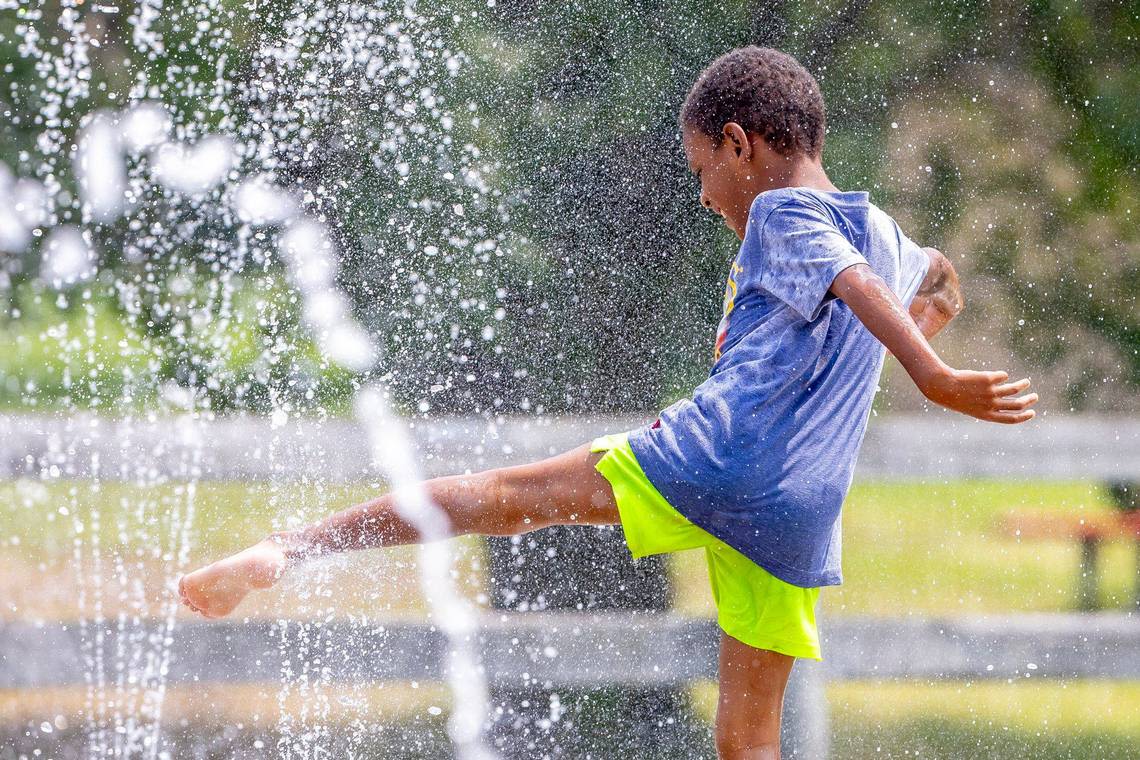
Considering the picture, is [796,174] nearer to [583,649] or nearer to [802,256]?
[802,256]

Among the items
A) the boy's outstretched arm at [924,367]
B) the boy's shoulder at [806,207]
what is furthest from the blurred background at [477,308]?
the boy's outstretched arm at [924,367]

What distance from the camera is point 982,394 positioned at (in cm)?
151

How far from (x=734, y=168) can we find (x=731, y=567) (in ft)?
2.11

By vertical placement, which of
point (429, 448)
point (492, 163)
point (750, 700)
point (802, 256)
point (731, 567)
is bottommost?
point (750, 700)

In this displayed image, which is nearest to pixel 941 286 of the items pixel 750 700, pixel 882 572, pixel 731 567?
pixel 731 567

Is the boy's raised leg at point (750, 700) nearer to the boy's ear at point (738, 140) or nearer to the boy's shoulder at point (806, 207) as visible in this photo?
the boy's shoulder at point (806, 207)

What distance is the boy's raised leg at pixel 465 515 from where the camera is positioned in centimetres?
177

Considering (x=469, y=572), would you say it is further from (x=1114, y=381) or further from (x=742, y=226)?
(x=1114, y=381)

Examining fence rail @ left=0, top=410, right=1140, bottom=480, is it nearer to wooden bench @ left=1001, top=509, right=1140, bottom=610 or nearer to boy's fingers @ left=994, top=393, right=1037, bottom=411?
wooden bench @ left=1001, top=509, right=1140, bottom=610

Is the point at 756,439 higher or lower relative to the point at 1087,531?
lower

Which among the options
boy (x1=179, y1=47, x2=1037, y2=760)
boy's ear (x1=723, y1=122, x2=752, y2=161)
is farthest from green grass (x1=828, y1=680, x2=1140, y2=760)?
boy's ear (x1=723, y1=122, x2=752, y2=161)

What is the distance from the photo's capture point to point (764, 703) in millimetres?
1781

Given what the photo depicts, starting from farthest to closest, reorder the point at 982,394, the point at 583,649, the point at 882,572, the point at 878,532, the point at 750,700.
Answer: the point at 882,572, the point at 878,532, the point at 583,649, the point at 750,700, the point at 982,394

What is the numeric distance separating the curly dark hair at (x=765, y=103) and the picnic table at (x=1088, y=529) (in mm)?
2385
